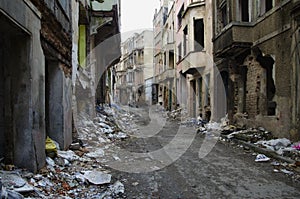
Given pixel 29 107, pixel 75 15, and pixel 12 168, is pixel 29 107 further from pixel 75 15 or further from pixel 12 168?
pixel 75 15

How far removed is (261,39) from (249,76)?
1.85m

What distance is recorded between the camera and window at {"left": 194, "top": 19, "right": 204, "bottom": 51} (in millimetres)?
18200

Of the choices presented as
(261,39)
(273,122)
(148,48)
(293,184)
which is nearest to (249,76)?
(261,39)

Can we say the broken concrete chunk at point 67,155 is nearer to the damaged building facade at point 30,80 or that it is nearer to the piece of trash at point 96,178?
the damaged building facade at point 30,80

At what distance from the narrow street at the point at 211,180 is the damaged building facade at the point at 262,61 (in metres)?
2.45

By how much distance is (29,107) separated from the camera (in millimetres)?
4289

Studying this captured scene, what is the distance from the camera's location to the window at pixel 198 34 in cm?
1820

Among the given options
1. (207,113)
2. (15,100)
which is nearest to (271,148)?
(15,100)

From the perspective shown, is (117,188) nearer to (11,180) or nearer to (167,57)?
(11,180)

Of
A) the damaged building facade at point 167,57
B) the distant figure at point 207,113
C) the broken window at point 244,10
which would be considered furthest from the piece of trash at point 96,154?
the damaged building facade at point 167,57

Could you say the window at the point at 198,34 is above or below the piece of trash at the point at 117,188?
above

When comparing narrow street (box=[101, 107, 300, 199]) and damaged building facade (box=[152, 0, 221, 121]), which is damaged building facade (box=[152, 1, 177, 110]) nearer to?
damaged building facade (box=[152, 0, 221, 121])

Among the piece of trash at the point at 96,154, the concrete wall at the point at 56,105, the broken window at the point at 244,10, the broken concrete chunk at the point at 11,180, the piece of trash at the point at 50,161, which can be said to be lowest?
the piece of trash at the point at 96,154

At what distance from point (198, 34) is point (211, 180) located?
15.4 m
